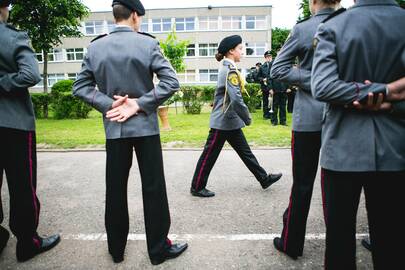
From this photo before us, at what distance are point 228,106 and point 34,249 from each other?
271cm

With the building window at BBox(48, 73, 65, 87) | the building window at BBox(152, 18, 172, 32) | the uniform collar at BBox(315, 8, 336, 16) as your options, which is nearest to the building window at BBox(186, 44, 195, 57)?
the building window at BBox(152, 18, 172, 32)

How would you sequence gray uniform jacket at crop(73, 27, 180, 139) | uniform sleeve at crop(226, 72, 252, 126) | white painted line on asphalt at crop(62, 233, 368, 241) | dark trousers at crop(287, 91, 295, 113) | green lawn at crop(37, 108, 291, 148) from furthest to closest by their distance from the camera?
dark trousers at crop(287, 91, 295, 113) < green lawn at crop(37, 108, 291, 148) < uniform sleeve at crop(226, 72, 252, 126) < white painted line on asphalt at crop(62, 233, 368, 241) < gray uniform jacket at crop(73, 27, 180, 139)

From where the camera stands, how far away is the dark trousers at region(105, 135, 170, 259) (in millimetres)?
2795

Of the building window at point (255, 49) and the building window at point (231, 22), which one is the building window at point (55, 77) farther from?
the building window at point (255, 49)

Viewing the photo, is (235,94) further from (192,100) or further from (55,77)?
(55,77)

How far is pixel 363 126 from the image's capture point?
6.32 feet

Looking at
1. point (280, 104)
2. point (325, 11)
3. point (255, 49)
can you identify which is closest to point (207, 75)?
point (255, 49)

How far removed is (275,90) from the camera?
1076 cm

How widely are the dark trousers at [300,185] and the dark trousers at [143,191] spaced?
1.12m

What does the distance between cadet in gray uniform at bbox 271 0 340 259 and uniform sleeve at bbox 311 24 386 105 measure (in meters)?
0.74

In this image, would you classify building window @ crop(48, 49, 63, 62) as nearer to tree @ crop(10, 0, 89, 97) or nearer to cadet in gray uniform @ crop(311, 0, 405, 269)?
tree @ crop(10, 0, 89, 97)

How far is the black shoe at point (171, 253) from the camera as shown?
2923mm

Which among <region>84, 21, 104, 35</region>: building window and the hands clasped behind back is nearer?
the hands clasped behind back

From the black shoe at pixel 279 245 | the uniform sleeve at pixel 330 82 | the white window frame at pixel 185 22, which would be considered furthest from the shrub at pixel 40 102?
the white window frame at pixel 185 22
